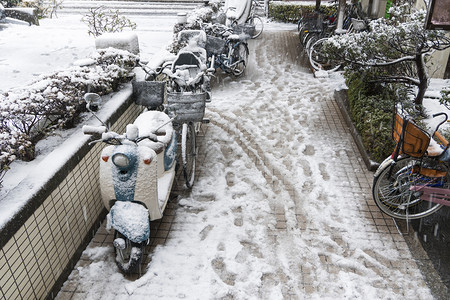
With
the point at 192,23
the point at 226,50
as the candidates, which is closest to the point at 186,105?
the point at 226,50

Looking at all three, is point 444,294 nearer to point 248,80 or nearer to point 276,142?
point 276,142

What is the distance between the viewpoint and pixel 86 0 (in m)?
18.3

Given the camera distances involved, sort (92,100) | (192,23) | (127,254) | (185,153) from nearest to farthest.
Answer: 1. (92,100)
2. (127,254)
3. (185,153)
4. (192,23)

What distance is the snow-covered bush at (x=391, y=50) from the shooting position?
228 inches

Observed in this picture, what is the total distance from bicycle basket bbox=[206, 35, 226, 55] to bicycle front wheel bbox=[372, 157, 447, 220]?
546 centimetres

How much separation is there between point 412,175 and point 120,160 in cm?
341

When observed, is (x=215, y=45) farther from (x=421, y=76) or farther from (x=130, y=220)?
(x=130, y=220)

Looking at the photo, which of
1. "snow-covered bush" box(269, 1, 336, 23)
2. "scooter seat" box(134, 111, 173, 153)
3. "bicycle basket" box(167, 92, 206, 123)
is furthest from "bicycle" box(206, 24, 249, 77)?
"snow-covered bush" box(269, 1, 336, 23)

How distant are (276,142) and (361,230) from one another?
2.46m

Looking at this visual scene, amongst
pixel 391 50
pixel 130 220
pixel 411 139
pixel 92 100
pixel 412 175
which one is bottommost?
pixel 412 175

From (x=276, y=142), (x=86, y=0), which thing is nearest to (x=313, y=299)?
(x=276, y=142)

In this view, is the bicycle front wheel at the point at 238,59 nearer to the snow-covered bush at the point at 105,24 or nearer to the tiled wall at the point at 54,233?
the snow-covered bush at the point at 105,24

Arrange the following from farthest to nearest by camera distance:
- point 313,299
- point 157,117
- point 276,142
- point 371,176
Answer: point 276,142 → point 371,176 → point 157,117 → point 313,299

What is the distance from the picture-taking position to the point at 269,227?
175 inches
